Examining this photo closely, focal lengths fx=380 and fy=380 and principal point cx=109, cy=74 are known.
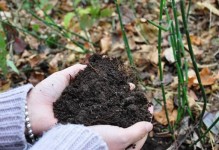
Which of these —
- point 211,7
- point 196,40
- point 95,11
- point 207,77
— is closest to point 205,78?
point 207,77

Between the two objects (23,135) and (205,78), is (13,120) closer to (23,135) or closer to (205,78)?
(23,135)

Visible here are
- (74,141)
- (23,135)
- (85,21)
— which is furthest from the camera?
(85,21)

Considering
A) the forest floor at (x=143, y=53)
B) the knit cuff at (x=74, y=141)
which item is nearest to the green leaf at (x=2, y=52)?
the forest floor at (x=143, y=53)

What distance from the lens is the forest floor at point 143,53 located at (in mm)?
1411

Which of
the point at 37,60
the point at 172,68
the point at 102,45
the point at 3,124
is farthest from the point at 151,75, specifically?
the point at 3,124

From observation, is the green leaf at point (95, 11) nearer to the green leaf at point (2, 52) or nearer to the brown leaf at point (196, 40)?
the brown leaf at point (196, 40)

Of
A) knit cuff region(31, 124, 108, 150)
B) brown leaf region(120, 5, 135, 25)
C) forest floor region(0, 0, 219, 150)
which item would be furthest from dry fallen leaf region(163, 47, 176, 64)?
knit cuff region(31, 124, 108, 150)

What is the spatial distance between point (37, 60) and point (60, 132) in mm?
1031

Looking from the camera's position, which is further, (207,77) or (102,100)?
(207,77)

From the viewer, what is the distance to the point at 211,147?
4.37 ft

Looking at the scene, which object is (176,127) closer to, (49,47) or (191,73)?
(191,73)

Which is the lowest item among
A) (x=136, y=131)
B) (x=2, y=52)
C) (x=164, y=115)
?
(x=164, y=115)

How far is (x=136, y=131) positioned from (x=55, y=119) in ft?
0.85

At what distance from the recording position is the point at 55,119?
111 cm
